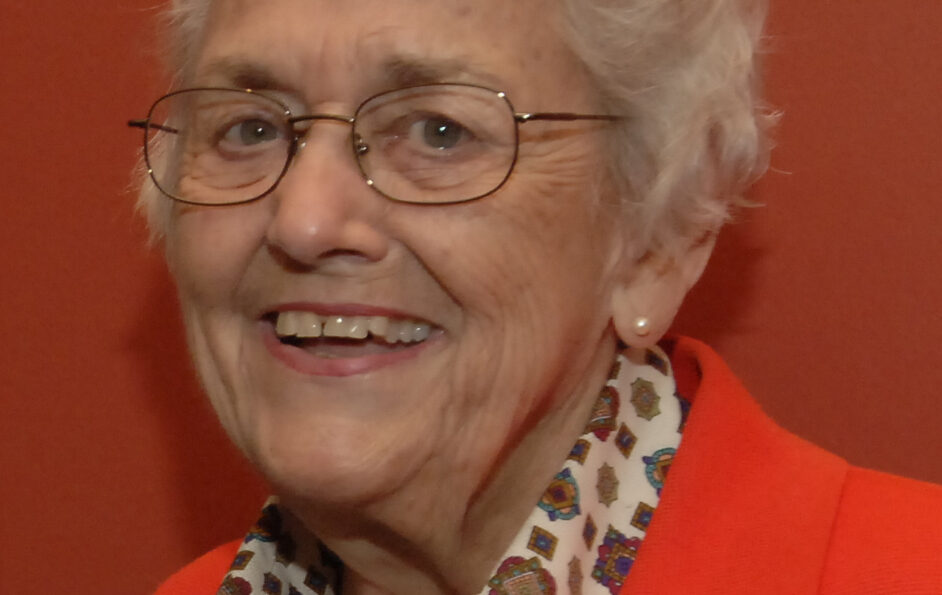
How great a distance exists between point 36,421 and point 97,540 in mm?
225

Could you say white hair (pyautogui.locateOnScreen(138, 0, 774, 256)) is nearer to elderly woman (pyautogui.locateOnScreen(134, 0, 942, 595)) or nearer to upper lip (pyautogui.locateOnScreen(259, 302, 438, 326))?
elderly woman (pyautogui.locateOnScreen(134, 0, 942, 595))

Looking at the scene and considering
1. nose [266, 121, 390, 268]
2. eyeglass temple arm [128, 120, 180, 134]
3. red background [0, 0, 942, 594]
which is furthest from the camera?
red background [0, 0, 942, 594]

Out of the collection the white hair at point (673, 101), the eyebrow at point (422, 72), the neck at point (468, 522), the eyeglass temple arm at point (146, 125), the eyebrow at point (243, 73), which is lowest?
the neck at point (468, 522)

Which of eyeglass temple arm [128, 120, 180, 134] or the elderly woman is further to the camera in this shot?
eyeglass temple arm [128, 120, 180, 134]

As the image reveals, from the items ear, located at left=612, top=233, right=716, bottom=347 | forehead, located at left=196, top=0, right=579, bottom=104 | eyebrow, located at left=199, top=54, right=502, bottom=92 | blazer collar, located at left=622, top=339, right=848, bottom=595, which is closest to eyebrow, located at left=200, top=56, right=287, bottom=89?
forehead, located at left=196, top=0, right=579, bottom=104

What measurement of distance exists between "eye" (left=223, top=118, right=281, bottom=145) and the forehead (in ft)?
0.22

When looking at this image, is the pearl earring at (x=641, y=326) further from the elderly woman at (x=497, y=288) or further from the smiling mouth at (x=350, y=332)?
the smiling mouth at (x=350, y=332)

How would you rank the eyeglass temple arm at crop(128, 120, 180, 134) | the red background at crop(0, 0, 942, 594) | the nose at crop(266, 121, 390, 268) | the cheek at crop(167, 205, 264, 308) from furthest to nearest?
the red background at crop(0, 0, 942, 594)
the eyeglass temple arm at crop(128, 120, 180, 134)
the cheek at crop(167, 205, 264, 308)
the nose at crop(266, 121, 390, 268)

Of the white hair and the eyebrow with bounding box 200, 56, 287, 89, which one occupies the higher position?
the white hair

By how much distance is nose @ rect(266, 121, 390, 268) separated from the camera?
1126mm

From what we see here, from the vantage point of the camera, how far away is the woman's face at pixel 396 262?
115 cm

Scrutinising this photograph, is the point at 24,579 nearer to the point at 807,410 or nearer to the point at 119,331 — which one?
the point at 119,331

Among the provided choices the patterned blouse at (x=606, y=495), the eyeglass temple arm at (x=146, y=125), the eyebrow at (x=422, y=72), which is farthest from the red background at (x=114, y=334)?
the eyebrow at (x=422, y=72)

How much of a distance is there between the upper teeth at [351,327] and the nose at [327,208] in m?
0.06
